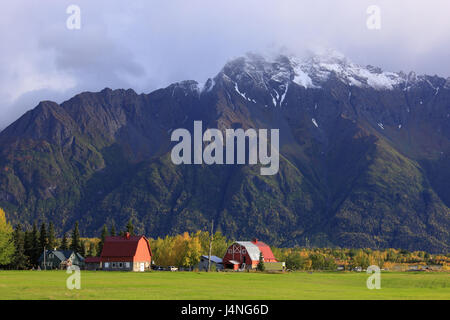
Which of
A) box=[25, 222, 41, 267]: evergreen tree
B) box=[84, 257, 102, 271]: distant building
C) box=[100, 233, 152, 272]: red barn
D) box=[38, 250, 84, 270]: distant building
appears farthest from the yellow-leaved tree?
box=[100, 233, 152, 272]: red barn

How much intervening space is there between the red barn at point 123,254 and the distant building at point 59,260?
445 inches

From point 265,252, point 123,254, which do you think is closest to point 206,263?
point 265,252

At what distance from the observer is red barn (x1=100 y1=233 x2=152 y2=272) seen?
145000 mm

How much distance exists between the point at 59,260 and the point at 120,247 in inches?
→ 683

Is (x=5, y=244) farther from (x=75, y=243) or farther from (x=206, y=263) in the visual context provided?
(x=206, y=263)

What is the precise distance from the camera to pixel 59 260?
498 feet

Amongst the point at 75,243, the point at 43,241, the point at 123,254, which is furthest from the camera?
the point at 75,243

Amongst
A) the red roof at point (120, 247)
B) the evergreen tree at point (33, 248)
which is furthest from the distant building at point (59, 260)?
the red roof at point (120, 247)

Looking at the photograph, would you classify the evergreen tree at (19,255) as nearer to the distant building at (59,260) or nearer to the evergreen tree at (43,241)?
the distant building at (59,260)

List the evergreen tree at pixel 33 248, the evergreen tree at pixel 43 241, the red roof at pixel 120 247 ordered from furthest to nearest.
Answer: the evergreen tree at pixel 43 241, the evergreen tree at pixel 33 248, the red roof at pixel 120 247

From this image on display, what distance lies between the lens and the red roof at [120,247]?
480ft
